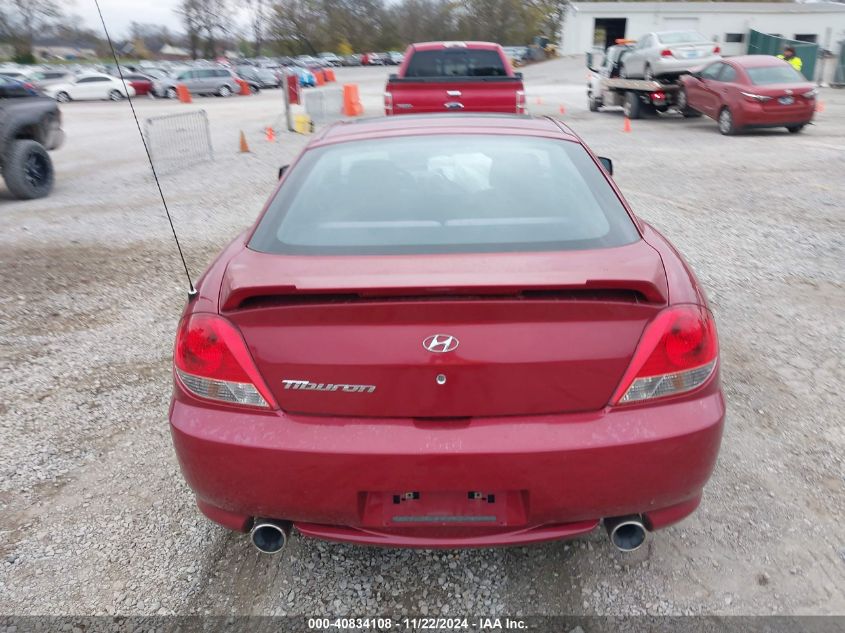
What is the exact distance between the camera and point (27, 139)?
32.2 feet

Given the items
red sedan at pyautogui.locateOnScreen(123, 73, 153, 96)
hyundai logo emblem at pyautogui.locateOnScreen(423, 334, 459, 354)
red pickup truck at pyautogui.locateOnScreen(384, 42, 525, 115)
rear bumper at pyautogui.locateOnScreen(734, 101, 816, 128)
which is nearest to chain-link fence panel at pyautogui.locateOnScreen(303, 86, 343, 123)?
red pickup truck at pyautogui.locateOnScreen(384, 42, 525, 115)

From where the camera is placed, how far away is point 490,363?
2045mm

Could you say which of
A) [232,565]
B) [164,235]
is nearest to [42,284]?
[164,235]

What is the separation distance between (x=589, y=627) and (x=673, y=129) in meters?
16.2

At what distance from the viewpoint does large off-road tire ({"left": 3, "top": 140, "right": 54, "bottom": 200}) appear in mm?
9430

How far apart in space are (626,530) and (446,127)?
1991 mm

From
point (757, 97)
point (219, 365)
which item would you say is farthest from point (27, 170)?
point (757, 97)

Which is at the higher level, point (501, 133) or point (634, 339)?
point (501, 133)

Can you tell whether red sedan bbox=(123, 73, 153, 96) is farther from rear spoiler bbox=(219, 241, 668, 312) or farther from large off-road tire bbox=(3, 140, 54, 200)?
rear spoiler bbox=(219, 241, 668, 312)

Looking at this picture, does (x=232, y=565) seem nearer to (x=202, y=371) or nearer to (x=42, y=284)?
(x=202, y=371)

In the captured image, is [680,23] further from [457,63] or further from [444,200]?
[444,200]

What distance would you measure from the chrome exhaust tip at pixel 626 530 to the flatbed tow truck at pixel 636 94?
1704 centimetres

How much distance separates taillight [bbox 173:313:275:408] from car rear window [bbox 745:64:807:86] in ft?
49.7

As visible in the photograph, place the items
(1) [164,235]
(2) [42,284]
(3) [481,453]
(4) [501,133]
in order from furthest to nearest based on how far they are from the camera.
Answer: (1) [164,235], (2) [42,284], (4) [501,133], (3) [481,453]
